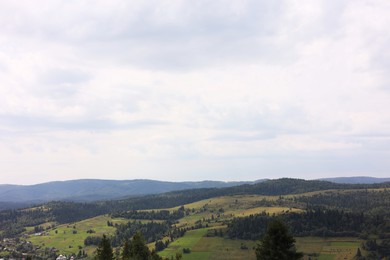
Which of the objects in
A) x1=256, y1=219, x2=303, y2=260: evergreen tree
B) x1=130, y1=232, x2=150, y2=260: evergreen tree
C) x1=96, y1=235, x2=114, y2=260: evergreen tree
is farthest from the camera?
x1=130, y1=232, x2=150, y2=260: evergreen tree

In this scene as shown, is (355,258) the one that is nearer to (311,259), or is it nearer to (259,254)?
(311,259)

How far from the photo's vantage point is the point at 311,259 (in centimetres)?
19700

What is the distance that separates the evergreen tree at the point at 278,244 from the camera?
109 feet

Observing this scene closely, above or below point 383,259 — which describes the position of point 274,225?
above

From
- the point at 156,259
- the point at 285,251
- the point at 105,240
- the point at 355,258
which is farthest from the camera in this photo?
the point at 355,258

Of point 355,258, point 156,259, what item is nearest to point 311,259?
point 355,258

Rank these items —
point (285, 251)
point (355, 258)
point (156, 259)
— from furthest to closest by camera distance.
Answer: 1. point (355, 258)
2. point (156, 259)
3. point (285, 251)

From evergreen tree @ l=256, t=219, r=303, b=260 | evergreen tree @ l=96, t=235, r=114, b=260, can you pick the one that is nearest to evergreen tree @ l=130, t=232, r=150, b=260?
evergreen tree @ l=96, t=235, r=114, b=260

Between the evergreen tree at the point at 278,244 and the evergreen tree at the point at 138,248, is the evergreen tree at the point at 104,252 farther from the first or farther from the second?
the evergreen tree at the point at 278,244

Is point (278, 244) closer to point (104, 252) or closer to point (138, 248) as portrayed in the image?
point (138, 248)

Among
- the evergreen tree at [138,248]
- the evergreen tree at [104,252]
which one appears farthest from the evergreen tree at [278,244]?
the evergreen tree at [104,252]

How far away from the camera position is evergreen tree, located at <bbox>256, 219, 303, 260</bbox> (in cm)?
3333

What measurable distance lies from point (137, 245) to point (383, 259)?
177 meters

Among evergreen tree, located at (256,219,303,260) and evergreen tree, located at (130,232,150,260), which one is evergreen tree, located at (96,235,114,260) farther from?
evergreen tree, located at (256,219,303,260)
